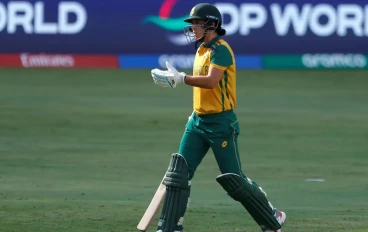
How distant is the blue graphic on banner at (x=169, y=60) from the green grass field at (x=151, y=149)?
1.59 ft

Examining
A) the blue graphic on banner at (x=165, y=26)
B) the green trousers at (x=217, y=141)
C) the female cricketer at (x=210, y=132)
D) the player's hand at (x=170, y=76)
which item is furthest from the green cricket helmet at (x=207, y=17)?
the blue graphic on banner at (x=165, y=26)

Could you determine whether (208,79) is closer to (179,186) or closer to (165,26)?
(179,186)

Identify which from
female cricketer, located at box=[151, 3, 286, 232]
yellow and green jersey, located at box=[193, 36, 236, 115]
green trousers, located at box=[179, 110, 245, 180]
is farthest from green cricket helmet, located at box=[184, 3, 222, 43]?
green trousers, located at box=[179, 110, 245, 180]

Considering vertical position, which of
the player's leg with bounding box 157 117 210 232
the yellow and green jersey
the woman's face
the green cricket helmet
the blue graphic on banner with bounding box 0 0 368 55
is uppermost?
the green cricket helmet

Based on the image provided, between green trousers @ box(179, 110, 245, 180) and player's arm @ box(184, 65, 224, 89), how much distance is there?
348 mm

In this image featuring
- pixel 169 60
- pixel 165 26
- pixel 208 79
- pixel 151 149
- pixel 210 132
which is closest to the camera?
pixel 208 79

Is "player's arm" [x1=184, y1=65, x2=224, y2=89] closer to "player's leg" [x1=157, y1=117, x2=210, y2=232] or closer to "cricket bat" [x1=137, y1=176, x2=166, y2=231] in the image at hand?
"player's leg" [x1=157, y1=117, x2=210, y2=232]

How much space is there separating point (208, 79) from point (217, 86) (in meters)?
0.24

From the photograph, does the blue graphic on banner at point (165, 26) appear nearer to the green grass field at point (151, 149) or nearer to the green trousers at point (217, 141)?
the green grass field at point (151, 149)

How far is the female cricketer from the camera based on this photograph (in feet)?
29.1

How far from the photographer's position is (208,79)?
876 centimetres

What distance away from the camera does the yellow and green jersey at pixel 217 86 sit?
8945 millimetres

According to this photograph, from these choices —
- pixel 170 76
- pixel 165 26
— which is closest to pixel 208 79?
pixel 170 76

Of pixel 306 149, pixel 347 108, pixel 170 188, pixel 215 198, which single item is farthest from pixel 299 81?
pixel 170 188
